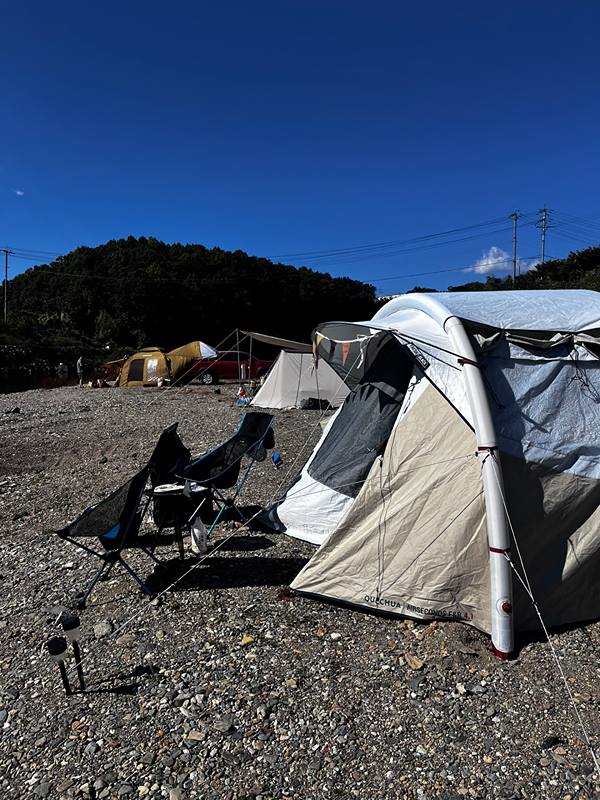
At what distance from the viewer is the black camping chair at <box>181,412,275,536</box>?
5074 millimetres

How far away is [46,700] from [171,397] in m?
15.8

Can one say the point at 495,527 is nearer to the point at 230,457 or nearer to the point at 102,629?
the point at 230,457

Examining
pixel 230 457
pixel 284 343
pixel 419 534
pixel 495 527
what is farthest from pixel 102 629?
pixel 284 343

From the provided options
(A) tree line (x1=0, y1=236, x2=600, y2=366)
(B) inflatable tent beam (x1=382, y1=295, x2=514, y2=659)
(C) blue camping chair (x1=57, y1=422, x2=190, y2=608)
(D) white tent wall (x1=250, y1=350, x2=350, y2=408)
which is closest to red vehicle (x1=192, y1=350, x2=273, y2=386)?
(D) white tent wall (x1=250, y1=350, x2=350, y2=408)

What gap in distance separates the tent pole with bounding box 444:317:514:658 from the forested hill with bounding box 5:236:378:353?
3830 centimetres

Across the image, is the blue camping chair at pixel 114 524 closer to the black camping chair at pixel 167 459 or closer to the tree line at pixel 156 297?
the black camping chair at pixel 167 459

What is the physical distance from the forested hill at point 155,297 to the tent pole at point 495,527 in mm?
38302

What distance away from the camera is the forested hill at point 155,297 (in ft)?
137

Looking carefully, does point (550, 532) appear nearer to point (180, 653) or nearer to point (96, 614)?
point (180, 653)

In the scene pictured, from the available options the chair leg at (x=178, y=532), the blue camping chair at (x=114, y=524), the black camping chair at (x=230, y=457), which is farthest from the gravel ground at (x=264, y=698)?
the black camping chair at (x=230, y=457)

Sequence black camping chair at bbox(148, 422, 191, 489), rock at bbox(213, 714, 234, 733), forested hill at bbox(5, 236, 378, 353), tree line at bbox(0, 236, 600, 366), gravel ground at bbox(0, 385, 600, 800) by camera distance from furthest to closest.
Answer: forested hill at bbox(5, 236, 378, 353) → tree line at bbox(0, 236, 600, 366) → black camping chair at bbox(148, 422, 191, 489) → rock at bbox(213, 714, 234, 733) → gravel ground at bbox(0, 385, 600, 800)

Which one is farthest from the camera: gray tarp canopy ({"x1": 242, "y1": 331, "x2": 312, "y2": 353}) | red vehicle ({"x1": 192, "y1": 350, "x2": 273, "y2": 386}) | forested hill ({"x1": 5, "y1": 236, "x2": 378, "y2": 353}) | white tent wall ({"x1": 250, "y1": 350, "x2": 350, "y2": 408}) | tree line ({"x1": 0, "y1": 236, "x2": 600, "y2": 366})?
forested hill ({"x1": 5, "y1": 236, "x2": 378, "y2": 353})

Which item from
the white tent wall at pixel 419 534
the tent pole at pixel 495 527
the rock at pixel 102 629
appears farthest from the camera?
the rock at pixel 102 629

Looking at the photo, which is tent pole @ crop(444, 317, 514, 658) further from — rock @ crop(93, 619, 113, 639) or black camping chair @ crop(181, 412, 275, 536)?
rock @ crop(93, 619, 113, 639)
